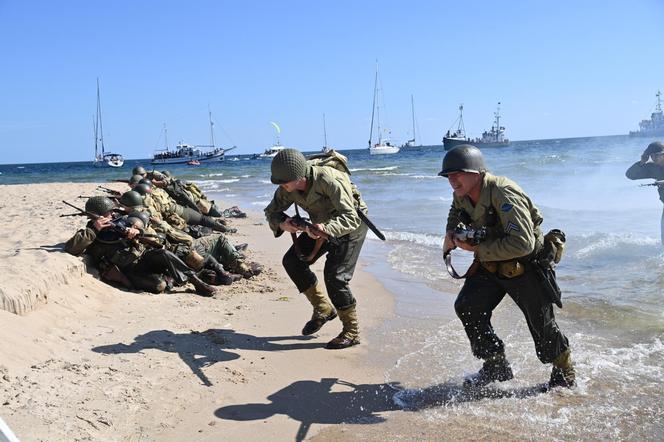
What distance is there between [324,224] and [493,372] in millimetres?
1759

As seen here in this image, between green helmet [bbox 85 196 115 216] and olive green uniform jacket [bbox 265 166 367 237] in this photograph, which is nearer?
olive green uniform jacket [bbox 265 166 367 237]

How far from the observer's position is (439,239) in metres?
11.8

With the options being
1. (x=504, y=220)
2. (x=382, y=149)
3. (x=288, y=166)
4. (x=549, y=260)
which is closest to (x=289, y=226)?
(x=288, y=166)

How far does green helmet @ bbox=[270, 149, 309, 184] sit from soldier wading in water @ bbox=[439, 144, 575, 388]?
1.37 metres

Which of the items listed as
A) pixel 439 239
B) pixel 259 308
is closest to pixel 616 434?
pixel 259 308

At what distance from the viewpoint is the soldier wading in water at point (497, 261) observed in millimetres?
3787

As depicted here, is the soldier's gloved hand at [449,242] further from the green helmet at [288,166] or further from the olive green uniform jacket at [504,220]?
the green helmet at [288,166]

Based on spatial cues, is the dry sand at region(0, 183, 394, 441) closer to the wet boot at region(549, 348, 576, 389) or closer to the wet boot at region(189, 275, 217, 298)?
the wet boot at region(189, 275, 217, 298)

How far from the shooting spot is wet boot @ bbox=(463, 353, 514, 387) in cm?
434

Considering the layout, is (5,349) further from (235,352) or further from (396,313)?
(396,313)

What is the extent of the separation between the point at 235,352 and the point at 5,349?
1.78 metres

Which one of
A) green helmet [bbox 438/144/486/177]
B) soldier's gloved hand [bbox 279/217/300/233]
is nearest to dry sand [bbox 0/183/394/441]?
soldier's gloved hand [bbox 279/217/300/233]

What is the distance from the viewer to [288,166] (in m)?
4.93

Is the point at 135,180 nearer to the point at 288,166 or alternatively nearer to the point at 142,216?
the point at 142,216
